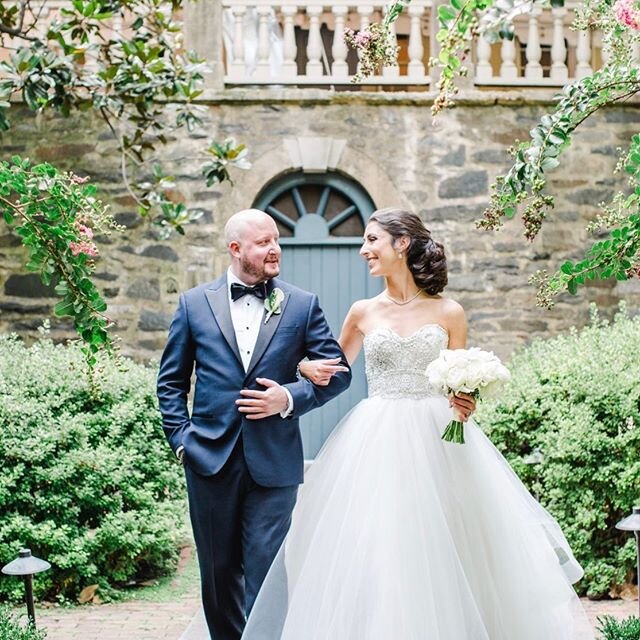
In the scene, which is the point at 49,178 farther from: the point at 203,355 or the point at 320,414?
the point at 320,414

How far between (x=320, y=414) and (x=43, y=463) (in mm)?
4110

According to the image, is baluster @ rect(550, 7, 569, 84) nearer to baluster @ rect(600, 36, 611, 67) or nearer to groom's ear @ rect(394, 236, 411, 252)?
baluster @ rect(600, 36, 611, 67)

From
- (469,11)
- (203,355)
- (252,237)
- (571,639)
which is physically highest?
(469,11)

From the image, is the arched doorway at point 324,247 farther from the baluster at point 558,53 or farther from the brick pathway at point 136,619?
the brick pathway at point 136,619

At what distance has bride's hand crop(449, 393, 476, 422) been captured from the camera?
435 cm

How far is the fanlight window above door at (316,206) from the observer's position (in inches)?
394

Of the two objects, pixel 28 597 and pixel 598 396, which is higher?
pixel 598 396

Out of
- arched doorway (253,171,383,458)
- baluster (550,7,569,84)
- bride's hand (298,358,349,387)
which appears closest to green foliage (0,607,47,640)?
bride's hand (298,358,349,387)

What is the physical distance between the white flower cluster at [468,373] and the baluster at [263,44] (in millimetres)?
6162

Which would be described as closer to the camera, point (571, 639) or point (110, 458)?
point (571, 639)

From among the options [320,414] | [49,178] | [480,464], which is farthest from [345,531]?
[320,414]

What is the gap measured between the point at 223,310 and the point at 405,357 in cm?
84

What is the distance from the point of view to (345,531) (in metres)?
4.30

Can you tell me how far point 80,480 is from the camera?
6438mm
